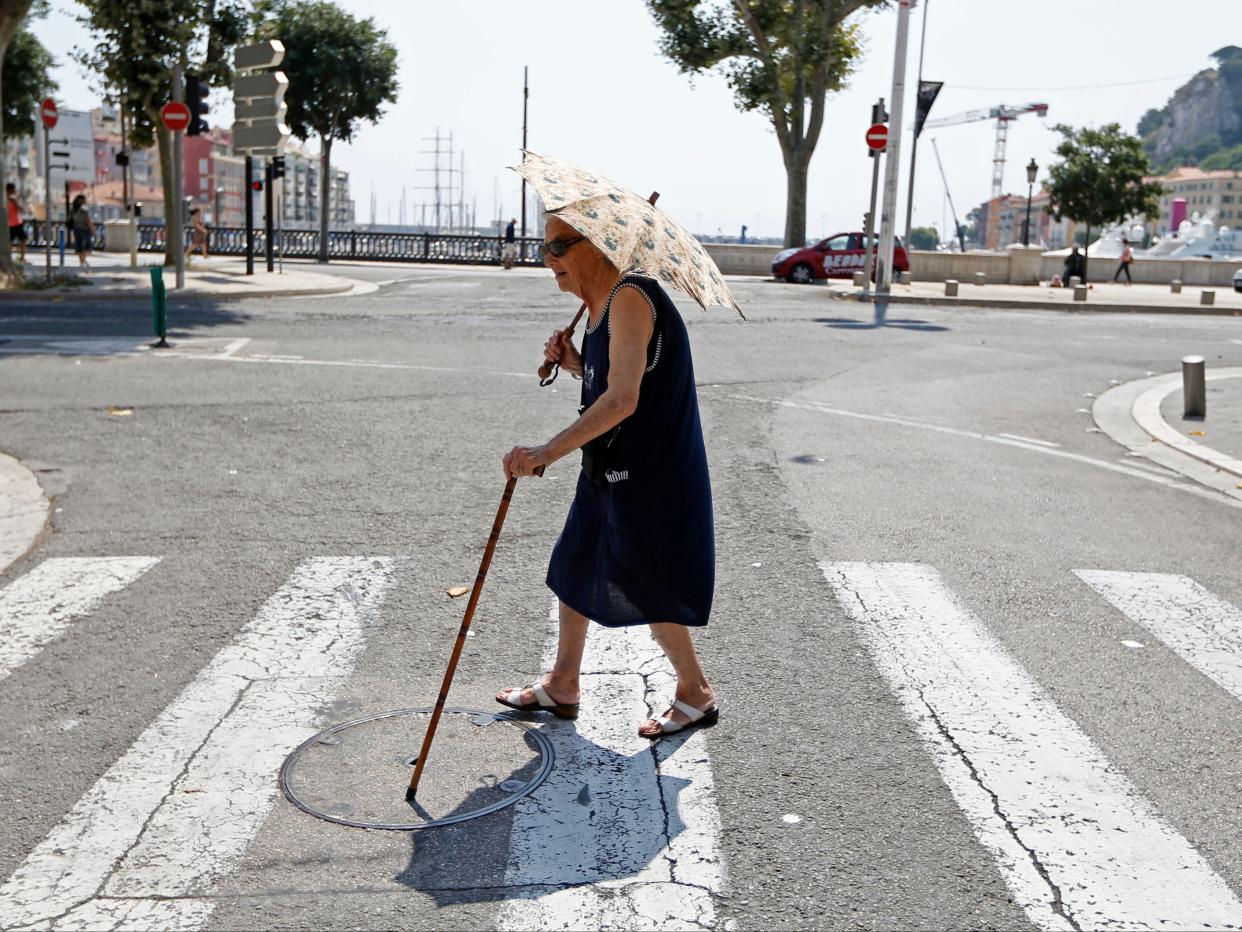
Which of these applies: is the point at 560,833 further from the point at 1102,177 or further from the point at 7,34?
the point at 1102,177

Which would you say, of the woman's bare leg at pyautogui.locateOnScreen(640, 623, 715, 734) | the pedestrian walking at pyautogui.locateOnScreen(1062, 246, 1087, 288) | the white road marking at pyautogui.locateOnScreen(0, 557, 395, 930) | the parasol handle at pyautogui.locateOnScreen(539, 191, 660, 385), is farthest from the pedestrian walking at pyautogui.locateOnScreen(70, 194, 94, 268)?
the woman's bare leg at pyautogui.locateOnScreen(640, 623, 715, 734)

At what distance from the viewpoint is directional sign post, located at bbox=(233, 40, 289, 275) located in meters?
27.2

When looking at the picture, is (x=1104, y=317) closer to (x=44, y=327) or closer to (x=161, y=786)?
(x=44, y=327)

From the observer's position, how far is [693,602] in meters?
4.10

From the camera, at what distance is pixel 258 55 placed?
2747 cm

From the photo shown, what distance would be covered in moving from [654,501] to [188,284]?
22321 millimetres

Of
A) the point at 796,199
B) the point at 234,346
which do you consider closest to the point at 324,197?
the point at 796,199

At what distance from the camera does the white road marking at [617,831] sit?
3125mm

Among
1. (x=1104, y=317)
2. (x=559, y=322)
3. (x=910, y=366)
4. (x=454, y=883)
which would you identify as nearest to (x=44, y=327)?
(x=559, y=322)

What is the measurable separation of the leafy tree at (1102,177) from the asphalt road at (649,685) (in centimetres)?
5342

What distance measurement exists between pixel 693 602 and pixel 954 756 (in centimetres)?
94

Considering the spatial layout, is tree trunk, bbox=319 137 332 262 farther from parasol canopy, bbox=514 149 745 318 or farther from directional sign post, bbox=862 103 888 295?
parasol canopy, bbox=514 149 745 318

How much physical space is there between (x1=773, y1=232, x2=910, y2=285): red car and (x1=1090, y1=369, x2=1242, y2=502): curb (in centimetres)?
2279

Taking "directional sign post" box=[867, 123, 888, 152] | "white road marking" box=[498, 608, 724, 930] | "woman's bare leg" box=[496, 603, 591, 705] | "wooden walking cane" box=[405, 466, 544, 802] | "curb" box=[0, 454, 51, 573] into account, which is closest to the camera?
"white road marking" box=[498, 608, 724, 930]
